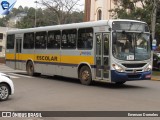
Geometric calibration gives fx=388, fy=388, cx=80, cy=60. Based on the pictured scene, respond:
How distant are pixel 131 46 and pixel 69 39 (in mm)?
3855

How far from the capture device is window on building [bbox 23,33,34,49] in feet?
78.0

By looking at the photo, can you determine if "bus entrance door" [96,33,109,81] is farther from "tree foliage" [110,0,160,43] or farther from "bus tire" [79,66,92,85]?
"tree foliage" [110,0,160,43]

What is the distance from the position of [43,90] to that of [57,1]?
45.3 metres

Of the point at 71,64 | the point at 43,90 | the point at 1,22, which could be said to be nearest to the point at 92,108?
the point at 43,90

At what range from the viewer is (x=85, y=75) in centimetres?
1847

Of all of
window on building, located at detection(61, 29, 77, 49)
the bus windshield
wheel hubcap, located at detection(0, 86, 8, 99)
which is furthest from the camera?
window on building, located at detection(61, 29, 77, 49)

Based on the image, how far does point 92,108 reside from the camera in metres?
11.3

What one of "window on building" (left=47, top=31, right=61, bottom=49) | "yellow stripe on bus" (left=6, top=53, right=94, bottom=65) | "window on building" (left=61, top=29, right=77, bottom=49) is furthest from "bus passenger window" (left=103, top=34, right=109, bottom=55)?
"window on building" (left=47, top=31, right=61, bottom=49)

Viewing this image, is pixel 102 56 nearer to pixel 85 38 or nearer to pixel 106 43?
pixel 106 43

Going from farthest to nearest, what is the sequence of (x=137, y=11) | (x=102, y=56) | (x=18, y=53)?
(x=137, y=11), (x=18, y=53), (x=102, y=56)

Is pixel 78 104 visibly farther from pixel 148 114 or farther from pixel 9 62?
pixel 9 62

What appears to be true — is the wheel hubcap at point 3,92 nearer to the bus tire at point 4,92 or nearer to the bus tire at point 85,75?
the bus tire at point 4,92

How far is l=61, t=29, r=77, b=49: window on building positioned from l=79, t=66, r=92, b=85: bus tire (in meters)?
1.40

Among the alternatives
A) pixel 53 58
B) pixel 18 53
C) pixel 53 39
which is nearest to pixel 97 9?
pixel 18 53
